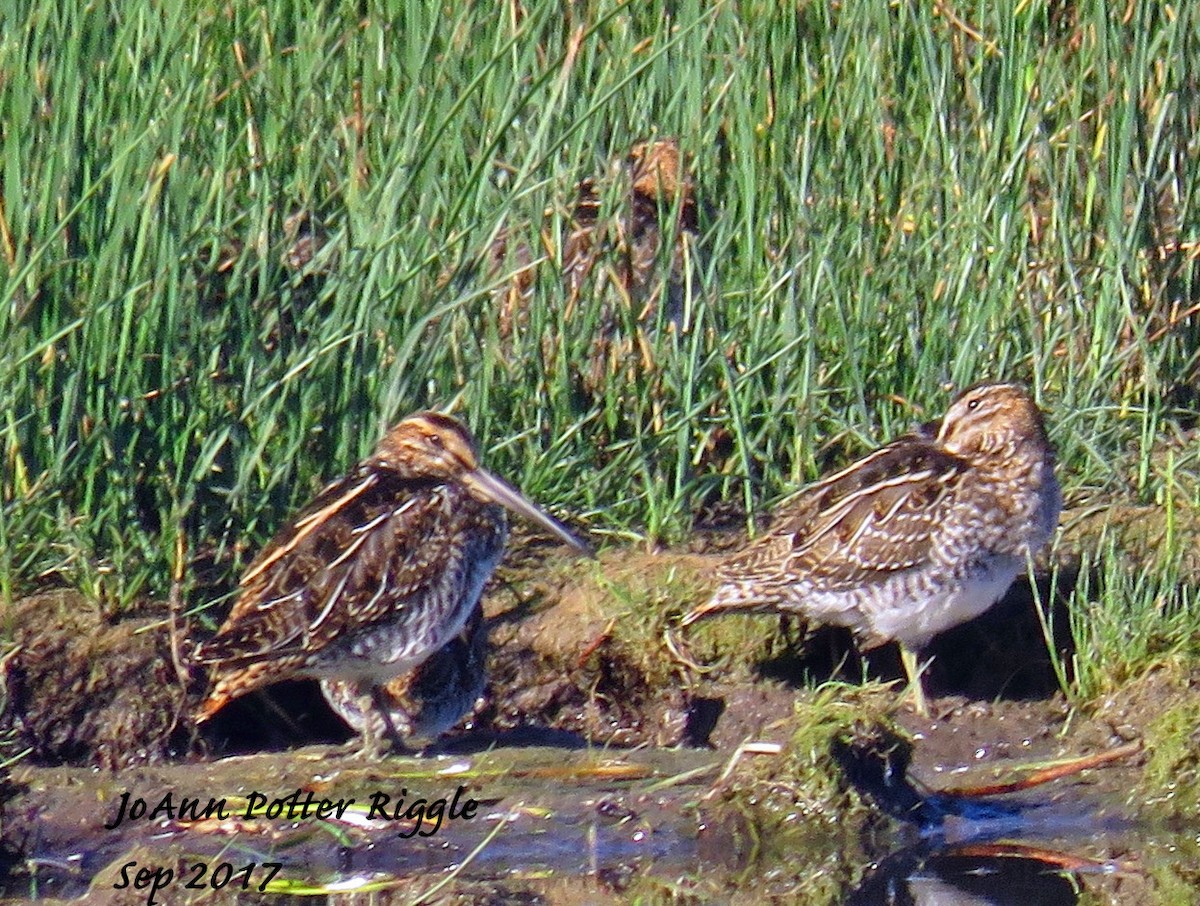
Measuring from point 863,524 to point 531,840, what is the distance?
1641 millimetres

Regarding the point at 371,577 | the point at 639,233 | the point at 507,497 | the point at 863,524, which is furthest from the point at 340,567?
the point at 639,233

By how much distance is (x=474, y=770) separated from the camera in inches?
238

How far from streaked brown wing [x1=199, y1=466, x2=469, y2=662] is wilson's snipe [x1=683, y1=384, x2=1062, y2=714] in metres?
0.89

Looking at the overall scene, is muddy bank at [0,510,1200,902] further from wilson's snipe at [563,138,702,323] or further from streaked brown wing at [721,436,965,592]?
wilson's snipe at [563,138,702,323]

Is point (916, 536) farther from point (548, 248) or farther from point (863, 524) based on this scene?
point (548, 248)

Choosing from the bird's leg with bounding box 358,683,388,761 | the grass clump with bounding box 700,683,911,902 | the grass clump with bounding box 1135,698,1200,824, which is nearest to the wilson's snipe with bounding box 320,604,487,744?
the bird's leg with bounding box 358,683,388,761

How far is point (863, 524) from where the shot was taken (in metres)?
6.79

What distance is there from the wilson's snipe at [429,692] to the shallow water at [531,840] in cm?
27

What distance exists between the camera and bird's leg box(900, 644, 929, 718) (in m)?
6.70

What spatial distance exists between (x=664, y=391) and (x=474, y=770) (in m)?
1.72

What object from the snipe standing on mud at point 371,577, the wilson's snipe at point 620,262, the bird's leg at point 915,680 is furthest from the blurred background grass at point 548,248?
the bird's leg at point 915,680

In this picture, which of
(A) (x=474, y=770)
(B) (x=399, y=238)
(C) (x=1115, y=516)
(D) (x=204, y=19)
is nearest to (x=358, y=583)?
(A) (x=474, y=770)

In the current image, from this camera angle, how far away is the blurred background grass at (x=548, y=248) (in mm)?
6273

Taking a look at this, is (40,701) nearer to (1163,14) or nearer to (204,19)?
(204,19)
